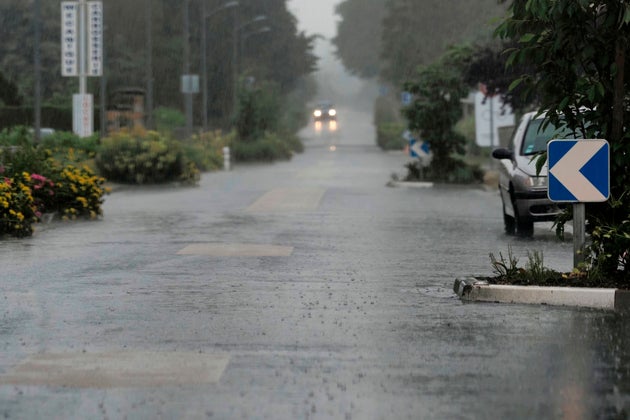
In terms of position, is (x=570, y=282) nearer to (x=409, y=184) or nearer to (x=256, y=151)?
(x=409, y=184)

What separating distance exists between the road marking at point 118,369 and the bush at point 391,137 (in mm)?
83124

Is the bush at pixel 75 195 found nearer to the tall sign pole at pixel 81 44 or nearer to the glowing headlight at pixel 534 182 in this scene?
the glowing headlight at pixel 534 182

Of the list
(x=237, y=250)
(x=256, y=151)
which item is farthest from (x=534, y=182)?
(x=256, y=151)

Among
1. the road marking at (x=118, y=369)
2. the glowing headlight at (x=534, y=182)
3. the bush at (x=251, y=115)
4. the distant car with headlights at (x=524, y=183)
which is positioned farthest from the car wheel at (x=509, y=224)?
the bush at (x=251, y=115)

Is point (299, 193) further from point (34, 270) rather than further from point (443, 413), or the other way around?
point (443, 413)

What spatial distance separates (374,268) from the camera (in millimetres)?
14406

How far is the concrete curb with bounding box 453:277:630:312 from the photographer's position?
11070 mm

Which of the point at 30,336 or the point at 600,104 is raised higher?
the point at 600,104

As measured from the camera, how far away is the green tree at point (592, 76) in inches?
458

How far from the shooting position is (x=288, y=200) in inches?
1123

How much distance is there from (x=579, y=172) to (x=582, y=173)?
0.03 metres

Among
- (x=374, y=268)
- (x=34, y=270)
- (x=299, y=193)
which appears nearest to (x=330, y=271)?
(x=374, y=268)

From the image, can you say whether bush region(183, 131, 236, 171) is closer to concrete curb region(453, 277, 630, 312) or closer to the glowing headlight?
the glowing headlight

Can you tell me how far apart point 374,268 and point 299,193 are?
57.5 feet
